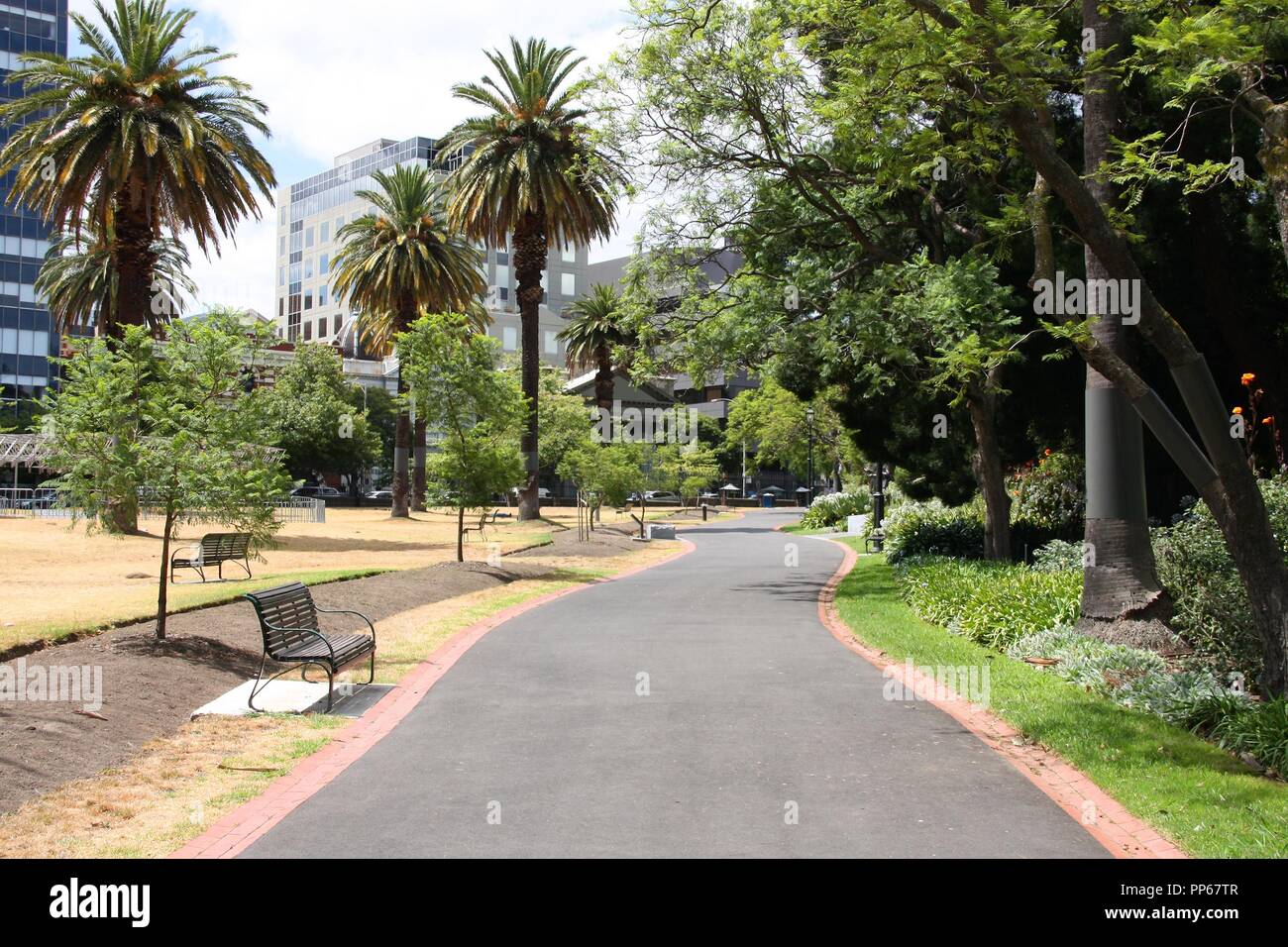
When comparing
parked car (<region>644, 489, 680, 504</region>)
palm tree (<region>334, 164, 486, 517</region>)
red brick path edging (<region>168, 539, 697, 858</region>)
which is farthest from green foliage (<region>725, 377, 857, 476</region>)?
red brick path edging (<region>168, 539, 697, 858</region>)

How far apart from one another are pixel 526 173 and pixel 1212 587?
28.2 metres

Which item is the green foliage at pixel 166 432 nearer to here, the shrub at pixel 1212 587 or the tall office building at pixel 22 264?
the shrub at pixel 1212 587

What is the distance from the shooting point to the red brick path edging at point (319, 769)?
5980 millimetres

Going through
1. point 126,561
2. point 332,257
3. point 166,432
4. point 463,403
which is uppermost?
point 332,257

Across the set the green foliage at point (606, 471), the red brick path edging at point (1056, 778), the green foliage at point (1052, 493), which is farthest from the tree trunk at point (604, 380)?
the red brick path edging at point (1056, 778)

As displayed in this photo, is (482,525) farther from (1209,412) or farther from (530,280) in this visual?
(1209,412)

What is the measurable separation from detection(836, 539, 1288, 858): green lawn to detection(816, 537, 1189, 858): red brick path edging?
3.4 inches

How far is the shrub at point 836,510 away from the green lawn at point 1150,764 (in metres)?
34.2

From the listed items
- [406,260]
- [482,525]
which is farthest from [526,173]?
[482,525]

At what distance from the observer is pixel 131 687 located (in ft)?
31.0

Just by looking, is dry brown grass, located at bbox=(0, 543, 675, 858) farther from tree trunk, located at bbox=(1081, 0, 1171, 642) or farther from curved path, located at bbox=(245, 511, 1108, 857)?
tree trunk, located at bbox=(1081, 0, 1171, 642)

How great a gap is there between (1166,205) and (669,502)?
2807 inches

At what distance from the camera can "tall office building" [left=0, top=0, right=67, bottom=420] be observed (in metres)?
83.8

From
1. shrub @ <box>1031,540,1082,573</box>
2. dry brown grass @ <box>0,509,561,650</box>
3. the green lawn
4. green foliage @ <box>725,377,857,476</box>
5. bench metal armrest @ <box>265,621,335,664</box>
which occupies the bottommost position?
the green lawn
